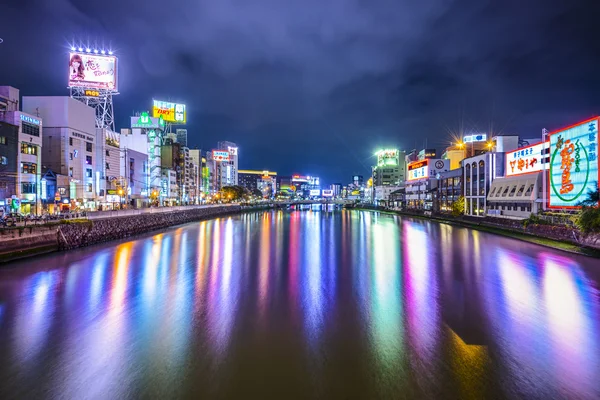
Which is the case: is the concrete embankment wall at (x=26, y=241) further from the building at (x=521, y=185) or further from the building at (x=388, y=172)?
the building at (x=388, y=172)

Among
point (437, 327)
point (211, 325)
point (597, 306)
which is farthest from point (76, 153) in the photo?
point (597, 306)

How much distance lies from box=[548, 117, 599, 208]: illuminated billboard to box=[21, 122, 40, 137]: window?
220ft

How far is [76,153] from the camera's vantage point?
54.6 m

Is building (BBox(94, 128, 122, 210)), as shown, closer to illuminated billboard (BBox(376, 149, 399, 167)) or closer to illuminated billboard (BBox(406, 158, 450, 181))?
illuminated billboard (BBox(406, 158, 450, 181))

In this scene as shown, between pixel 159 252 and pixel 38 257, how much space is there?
26.9 feet

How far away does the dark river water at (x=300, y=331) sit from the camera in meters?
7.03

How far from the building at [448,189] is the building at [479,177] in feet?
13.0

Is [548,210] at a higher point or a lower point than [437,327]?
higher

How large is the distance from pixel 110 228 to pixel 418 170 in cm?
7839

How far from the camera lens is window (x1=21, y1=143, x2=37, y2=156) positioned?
1660 inches

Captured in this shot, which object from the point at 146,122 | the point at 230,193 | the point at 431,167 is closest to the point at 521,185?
the point at 431,167

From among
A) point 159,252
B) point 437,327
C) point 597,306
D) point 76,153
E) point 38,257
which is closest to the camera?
point 437,327

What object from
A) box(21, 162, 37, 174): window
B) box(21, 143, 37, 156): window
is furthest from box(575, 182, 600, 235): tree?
box(21, 143, 37, 156): window

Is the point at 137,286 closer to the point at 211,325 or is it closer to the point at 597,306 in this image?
the point at 211,325
